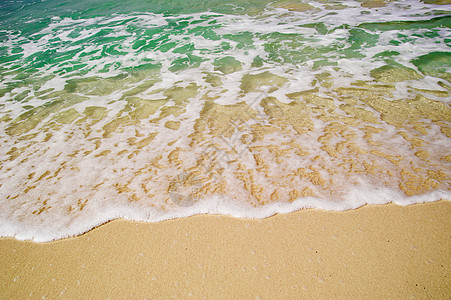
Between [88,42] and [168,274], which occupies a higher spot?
[88,42]

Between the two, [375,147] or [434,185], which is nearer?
[434,185]

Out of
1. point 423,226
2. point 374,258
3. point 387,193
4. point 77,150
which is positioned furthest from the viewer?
point 77,150

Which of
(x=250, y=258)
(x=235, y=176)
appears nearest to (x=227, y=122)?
(x=235, y=176)

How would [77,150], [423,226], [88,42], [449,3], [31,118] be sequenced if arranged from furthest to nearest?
[449,3]
[88,42]
[31,118]
[77,150]
[423,226]

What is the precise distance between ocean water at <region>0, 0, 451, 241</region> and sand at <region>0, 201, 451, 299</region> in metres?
0.14

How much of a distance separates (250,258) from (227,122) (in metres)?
2.16

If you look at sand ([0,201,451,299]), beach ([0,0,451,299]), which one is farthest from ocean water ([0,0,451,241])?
sand ([0,201,451,299])

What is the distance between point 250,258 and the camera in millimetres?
1942

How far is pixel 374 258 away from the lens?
1866 mm

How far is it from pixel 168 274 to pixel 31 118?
13.9 feet

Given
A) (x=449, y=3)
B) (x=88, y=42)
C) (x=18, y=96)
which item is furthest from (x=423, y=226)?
(x=449, y=3)

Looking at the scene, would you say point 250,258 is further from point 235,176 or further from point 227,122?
point 227,122

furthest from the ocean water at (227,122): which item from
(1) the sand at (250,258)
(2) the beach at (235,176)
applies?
(1) the sand at (250,258)

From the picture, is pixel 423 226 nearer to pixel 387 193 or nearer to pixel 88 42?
pixel 387 193
